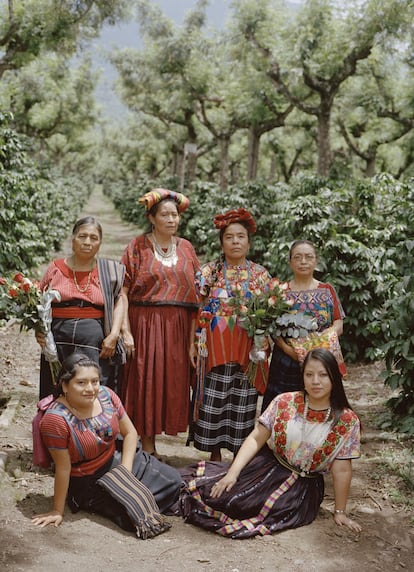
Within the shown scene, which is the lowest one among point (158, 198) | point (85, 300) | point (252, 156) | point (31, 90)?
point (85, 300)

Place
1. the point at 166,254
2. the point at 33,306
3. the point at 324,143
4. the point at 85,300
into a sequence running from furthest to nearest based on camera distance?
1. the point at 324,143
2. the point at 166,254
3. the point at 85,300
4. the point at 33,306

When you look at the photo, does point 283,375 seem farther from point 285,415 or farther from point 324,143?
point 324,143

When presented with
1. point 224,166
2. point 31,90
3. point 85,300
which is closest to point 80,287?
point 85,300

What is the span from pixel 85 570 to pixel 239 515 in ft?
3.28

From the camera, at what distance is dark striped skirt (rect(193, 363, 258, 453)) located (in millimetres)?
4039

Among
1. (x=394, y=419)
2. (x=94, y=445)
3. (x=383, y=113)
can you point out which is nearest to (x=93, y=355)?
(x=94, y=445)

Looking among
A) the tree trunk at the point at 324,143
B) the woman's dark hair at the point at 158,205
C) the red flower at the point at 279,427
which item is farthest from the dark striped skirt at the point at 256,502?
the tree trunk at the point at 324,143

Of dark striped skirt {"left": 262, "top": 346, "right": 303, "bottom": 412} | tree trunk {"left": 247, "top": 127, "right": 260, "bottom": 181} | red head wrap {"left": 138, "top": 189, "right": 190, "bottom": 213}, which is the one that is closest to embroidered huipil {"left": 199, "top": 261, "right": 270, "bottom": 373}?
dark striped skirt {"left": 262, "top": 346, "right": 303, "bottom": 412}

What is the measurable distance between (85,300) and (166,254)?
0.71 m

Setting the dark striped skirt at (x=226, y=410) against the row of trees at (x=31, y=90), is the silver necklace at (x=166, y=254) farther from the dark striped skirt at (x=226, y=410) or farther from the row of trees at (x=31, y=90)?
the row of trees at (x=31, y=90)

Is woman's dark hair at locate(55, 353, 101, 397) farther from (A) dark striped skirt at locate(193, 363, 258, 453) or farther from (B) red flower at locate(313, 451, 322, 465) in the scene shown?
(B) red flower at locate(313, 451, 322, 465)

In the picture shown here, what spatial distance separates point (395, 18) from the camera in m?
10.9

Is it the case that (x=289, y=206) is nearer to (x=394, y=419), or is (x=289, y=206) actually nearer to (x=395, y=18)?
(x=394, y=419)

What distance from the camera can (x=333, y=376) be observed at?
329cm
